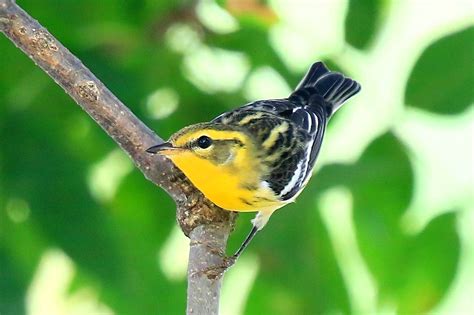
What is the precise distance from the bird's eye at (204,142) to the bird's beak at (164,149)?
0.11m

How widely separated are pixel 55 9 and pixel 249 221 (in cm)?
43

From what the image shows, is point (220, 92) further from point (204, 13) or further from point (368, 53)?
point (368, 53)

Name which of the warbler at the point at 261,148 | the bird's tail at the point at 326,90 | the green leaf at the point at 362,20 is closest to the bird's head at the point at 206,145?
the warbler at the point at 261,148

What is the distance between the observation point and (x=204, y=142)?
54.2 inches

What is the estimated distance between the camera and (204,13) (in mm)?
1397

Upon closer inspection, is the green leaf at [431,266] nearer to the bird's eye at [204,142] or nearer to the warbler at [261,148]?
the warbler at [261,148]

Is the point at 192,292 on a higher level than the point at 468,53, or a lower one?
lower

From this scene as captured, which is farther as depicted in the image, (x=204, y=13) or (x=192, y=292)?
(x=204, y=13)

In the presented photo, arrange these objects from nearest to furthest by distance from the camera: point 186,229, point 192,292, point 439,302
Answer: point 192,292, point 186,229, point 439,302

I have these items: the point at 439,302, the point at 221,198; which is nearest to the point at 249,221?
the point at 221,198

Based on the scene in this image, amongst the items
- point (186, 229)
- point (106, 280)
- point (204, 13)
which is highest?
point (204, 13)

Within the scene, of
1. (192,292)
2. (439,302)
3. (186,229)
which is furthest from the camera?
(439,302)

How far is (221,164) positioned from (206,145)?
9cm

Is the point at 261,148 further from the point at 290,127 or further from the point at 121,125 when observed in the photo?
the point at 121,125
